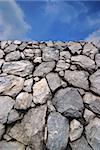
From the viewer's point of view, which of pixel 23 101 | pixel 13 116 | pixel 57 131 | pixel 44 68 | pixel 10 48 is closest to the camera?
pixel 57 131

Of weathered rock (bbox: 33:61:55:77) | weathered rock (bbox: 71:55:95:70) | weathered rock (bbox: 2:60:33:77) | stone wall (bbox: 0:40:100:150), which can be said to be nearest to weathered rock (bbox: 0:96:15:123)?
stone wall (bbox: 0:40:100:150)

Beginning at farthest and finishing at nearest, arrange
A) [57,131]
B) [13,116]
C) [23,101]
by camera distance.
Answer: [23,101] < [13,116] < [57,131]

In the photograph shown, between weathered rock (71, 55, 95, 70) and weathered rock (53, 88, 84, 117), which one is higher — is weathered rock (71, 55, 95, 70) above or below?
above

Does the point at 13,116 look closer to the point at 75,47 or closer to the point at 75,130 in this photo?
the point at 75,130

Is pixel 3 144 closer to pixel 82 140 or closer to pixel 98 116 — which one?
pixel 82 140

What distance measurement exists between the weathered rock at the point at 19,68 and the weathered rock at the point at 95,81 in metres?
1.20

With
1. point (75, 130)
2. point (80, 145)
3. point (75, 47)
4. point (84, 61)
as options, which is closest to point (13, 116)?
point (75, 130)

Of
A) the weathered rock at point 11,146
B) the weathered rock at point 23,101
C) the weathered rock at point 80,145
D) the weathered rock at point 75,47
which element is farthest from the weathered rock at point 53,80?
the weathered rock at point 11,146

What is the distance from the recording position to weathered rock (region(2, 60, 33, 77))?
3748 millimetres

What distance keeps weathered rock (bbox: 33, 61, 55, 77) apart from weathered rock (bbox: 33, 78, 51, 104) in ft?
0.54

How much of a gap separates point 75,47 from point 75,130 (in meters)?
1.74

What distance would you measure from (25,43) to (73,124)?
205cm

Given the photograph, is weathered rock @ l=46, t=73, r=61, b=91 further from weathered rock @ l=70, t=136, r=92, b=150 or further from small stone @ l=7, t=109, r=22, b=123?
weathered rock @ l=70, t=136, r=92, b=150

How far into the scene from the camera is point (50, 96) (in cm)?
344
